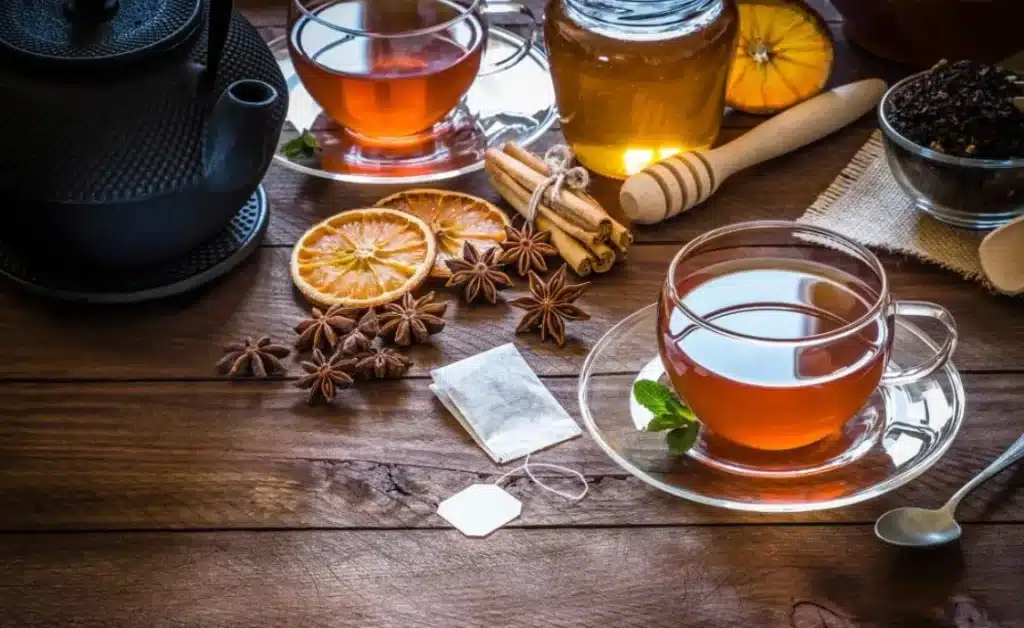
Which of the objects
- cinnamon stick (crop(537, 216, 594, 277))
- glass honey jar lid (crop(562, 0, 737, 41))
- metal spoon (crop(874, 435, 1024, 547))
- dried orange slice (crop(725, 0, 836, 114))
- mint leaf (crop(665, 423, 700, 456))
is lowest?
cinnamon stick (crop(537, 216, 594, 277))

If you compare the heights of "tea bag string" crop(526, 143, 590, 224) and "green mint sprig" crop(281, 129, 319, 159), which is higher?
"tea bag string" crop(526, 143, 590, 224)

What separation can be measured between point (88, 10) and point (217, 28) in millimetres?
115

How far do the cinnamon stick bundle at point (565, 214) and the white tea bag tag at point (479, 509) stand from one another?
0.33 metres

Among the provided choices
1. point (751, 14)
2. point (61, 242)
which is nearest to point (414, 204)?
point (61, 242)

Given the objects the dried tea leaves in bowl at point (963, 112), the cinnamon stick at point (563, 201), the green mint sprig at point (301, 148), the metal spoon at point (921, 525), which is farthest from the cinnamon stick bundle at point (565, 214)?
the metal spoon at point (921, 525)

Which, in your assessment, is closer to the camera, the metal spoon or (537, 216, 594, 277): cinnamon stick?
the metal spoon

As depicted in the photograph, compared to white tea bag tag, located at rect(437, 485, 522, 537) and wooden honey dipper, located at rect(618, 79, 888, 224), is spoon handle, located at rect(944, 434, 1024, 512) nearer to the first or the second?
white tea bag tag, located at rect(437, 485, 522, 537)

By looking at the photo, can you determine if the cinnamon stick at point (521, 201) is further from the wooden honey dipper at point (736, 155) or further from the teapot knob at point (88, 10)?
the teapot knob at point (88, 10)

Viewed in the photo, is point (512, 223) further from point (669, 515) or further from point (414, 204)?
point (669, 515)

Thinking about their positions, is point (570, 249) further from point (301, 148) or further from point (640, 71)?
point (301, 148)

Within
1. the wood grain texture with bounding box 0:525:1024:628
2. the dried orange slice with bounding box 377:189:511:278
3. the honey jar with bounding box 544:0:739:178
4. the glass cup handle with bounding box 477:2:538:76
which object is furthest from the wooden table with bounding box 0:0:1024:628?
the glass cup handle with bounding box 477:2:538:76

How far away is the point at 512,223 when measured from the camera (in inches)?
54.7

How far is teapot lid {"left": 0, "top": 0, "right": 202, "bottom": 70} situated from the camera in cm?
113

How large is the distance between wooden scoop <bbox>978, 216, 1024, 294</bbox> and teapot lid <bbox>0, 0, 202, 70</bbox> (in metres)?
0.79
